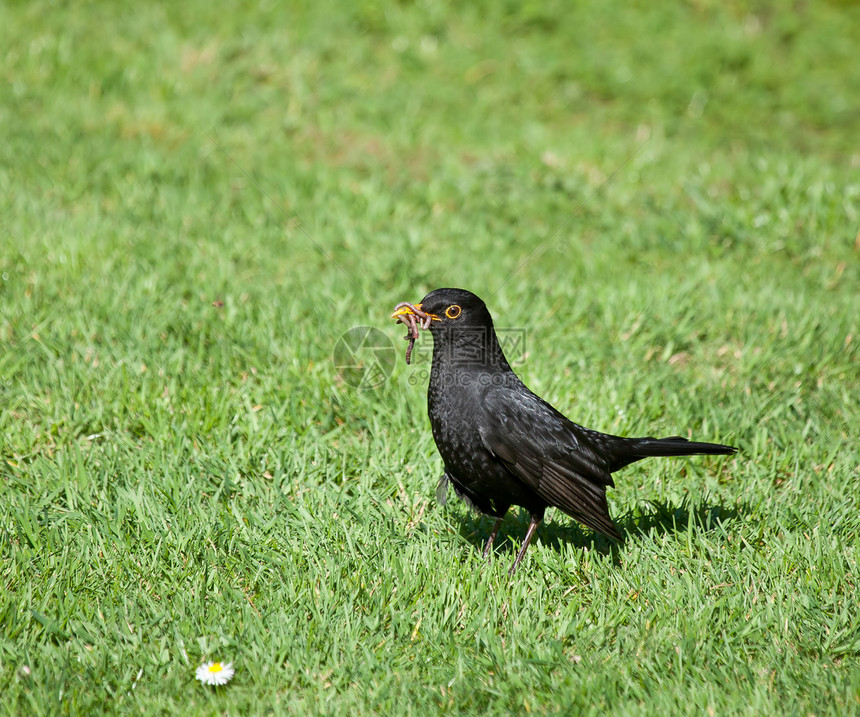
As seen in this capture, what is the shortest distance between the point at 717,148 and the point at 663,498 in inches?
210

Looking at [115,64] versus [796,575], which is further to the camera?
[115,64]

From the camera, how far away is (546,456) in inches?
145

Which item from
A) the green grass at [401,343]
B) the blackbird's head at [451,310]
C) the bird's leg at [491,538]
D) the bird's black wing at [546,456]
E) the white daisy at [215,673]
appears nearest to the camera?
the white daisy at [215,673]

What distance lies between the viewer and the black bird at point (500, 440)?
3.64m

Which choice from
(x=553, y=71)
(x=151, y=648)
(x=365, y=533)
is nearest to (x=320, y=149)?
(x=553, y=71)

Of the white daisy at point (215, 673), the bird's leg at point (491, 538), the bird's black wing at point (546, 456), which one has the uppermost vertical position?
the bird's black wing at point (546, 456)

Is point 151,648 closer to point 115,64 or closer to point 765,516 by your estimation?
point 765,516

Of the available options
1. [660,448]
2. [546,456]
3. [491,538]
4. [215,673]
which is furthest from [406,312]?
[215,673]

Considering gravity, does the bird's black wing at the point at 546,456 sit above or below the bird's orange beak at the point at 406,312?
below

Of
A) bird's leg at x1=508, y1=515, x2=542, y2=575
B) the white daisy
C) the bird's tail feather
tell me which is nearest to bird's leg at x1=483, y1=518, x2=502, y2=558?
bird's leg at x1=508, y1=515, x2=542, y2=575

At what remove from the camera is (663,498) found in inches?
165

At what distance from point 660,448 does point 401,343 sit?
2.13 meters

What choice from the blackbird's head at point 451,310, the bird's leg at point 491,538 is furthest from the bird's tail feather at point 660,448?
the blackbird's head at point 451,310

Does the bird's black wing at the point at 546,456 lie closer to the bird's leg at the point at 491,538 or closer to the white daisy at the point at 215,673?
the bird's leg at the point at 491,538
